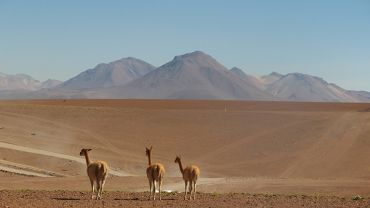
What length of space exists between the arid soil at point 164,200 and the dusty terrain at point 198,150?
10 centimetres

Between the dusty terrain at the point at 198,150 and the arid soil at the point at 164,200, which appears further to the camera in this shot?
Answer: the dusty terrain at the point at 198,150

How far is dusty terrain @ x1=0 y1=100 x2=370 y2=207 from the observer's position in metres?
26.4

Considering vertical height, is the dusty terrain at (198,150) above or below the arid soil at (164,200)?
above

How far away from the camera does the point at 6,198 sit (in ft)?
63.0

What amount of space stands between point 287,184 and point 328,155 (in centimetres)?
1810

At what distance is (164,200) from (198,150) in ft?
92.3

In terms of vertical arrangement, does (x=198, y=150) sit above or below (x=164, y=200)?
above

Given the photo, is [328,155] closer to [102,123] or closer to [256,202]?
[102,123]

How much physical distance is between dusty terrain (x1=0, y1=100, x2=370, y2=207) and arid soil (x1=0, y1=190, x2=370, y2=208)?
0.34 ft

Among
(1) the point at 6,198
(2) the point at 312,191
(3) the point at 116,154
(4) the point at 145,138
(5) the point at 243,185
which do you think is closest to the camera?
(1) the point at 6,198

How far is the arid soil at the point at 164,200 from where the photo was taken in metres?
18.4

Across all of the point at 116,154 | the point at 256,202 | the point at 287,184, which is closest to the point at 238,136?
the point at 116,154

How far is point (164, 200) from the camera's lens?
19844mm

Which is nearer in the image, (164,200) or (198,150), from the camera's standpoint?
(164,200)
